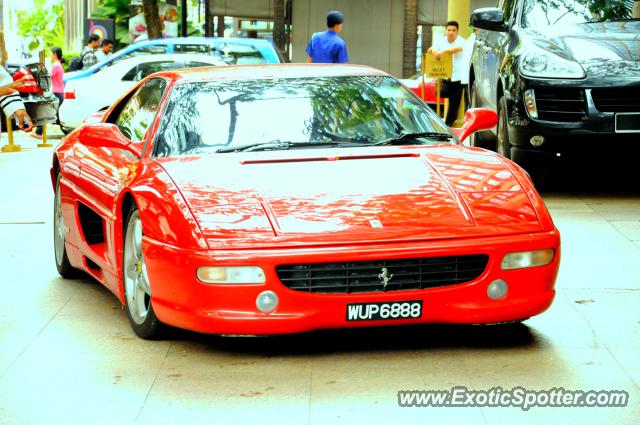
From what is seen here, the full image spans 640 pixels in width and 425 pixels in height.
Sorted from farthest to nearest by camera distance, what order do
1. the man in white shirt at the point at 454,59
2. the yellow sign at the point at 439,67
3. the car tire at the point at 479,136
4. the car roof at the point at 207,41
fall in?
the car roof at the point at 207,41 < the man in white shirt at the point at 454,59 < the yellow sign at the point at 439,67 < the car tire at the point at 479,136

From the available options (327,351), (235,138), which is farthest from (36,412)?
(235,138)

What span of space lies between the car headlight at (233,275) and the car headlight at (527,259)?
111 centimetres

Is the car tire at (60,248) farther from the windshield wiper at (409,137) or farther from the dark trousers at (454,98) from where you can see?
the dark trousers at (454,98)

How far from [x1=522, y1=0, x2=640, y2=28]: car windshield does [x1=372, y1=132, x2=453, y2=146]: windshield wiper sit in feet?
16.5

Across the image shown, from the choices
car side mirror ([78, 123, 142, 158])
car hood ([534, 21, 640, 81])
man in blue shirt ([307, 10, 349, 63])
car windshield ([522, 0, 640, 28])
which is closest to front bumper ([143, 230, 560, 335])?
car side mirror ([78, 123, 142, 158])

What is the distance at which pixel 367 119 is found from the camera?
22.8 ft

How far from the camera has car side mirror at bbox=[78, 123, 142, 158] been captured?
684cm

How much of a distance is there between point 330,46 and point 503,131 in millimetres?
5240

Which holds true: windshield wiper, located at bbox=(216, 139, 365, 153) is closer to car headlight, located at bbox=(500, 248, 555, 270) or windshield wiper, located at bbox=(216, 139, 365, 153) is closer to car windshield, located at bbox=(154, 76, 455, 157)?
car windshield, located at bbox=(154, 76, 455, 157)

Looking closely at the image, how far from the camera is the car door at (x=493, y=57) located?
11968 millimetres

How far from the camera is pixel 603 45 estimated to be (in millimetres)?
10977

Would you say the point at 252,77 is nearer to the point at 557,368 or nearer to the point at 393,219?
the point at 393,219

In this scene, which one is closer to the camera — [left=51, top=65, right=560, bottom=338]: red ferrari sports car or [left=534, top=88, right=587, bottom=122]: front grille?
[left=51, top=65, right=560, bottom=338]: red ferrari sports car

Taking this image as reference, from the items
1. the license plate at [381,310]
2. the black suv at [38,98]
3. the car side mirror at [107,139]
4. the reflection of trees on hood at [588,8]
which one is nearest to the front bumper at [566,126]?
the reflection of trees on hood at [588,8]
